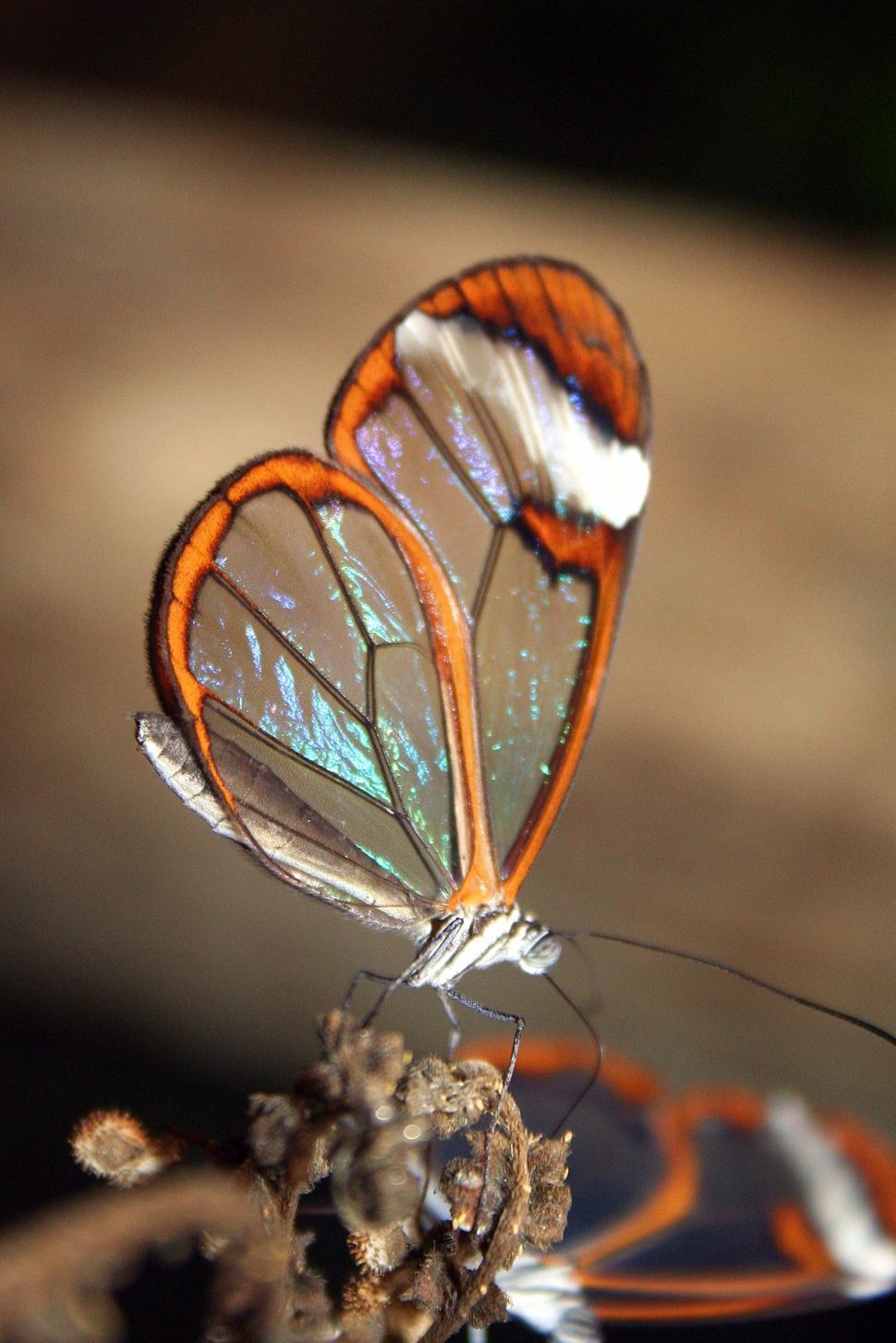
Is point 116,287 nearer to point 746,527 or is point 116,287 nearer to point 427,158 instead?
point 427,158

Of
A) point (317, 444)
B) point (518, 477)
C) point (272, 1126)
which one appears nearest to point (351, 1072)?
point (272, 1126)

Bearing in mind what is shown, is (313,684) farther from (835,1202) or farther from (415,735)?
(835,1202)

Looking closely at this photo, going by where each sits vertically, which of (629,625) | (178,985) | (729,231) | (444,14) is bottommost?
(178,985)

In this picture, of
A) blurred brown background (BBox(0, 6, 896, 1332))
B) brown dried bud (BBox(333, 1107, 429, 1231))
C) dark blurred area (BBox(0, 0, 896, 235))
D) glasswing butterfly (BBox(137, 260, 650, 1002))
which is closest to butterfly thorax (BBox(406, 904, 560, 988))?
glasswing butterfly (BBox(137, 260, 650, 1002))

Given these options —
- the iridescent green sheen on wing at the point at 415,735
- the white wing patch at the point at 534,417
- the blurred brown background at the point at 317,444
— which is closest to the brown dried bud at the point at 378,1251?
the iridescent green sheen on wing at the point at 415,735

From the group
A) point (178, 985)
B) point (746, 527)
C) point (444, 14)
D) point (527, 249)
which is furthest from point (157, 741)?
point (444, 14)

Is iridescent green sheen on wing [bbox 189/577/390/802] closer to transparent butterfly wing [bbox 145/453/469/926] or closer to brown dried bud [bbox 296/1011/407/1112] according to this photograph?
transparent butterfly wing [bbox 145/453/469/926]

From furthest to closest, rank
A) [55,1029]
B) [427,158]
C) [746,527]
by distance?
[427,158] → [746,527] → [55,1029]

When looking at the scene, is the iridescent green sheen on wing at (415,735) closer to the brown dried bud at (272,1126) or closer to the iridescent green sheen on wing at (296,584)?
the iridescent green sheen on wing at (296,584)
